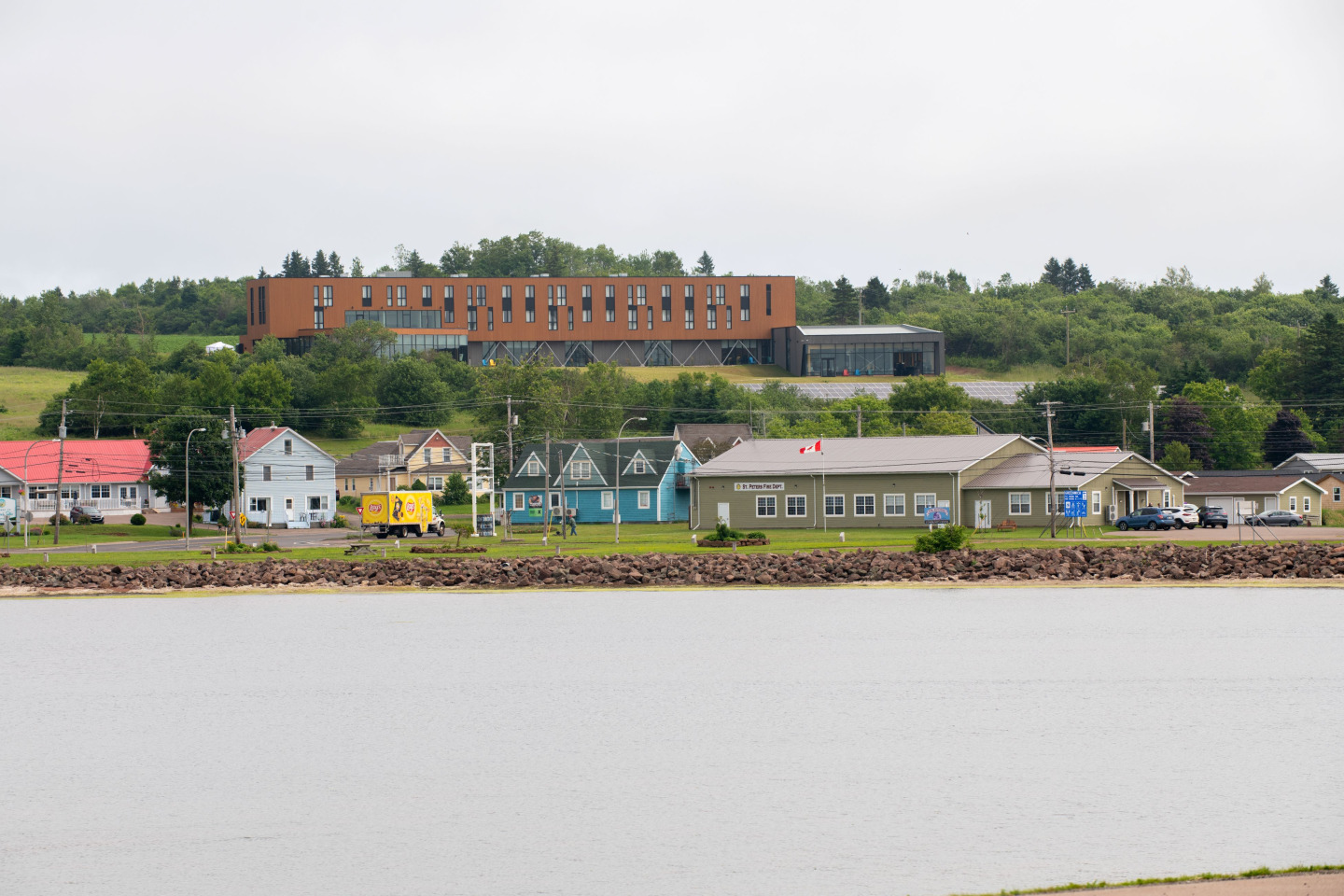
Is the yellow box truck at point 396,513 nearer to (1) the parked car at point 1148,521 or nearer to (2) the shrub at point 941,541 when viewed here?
(2) the shrub at point 941,541

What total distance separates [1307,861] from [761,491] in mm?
60467

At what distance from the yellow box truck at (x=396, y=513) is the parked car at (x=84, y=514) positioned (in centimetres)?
2183

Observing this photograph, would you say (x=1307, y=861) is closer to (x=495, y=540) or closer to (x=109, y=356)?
(x=495, y=540)

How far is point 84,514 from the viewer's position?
270 ft

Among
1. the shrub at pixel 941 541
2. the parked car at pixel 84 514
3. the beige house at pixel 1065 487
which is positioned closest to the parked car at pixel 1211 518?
A: the beige house at pixel 1065 487

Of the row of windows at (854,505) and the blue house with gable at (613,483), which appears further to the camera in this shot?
the blue house with gable at (613,483)

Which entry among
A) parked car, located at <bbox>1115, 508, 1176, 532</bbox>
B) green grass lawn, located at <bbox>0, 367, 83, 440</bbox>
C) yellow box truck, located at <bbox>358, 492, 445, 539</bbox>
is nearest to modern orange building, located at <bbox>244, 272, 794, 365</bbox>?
green grass lawn, located at <bbox>0, 367, 83, 440</bbox>

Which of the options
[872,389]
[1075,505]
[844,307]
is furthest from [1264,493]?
[844,307]

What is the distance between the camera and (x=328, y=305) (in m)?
138

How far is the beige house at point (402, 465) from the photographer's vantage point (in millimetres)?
98625

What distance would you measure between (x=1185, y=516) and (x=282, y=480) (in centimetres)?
5732

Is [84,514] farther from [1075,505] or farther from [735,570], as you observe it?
[1075,505]

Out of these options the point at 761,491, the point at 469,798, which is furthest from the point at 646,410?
the point at 469,798

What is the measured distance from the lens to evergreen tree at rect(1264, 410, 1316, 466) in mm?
102312
